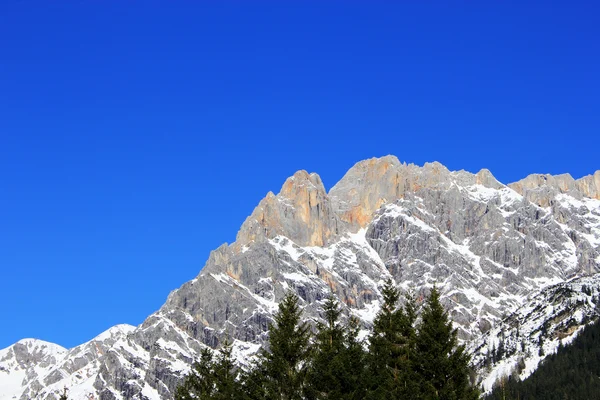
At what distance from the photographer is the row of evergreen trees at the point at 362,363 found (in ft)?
147

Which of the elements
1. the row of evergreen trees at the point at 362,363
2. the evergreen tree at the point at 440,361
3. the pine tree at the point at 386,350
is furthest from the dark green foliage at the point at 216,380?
the evergreen tree at the point at 440,361

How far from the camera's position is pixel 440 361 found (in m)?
44.8

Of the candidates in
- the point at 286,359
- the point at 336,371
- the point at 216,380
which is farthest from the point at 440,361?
the point at 216,380

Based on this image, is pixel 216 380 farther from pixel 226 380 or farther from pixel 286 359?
pixel 286 359

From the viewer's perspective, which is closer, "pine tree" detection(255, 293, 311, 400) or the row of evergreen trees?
the row of evergreen trees

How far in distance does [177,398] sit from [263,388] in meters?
20.9

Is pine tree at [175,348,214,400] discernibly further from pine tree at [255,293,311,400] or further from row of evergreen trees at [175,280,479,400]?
pine tree at [255,293,311,400]

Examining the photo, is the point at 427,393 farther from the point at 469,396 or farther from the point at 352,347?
the point at 352,347

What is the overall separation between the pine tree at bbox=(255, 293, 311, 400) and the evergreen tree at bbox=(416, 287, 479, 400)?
818 cm

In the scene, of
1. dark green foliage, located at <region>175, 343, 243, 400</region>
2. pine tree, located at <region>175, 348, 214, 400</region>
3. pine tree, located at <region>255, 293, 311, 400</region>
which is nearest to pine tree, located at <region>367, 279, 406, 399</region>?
pine tree, located at <region>255, 293, 311, 400</region>

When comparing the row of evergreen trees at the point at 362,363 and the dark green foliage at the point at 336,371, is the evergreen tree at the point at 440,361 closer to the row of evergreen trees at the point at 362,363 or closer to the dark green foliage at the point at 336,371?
the row of evergreen trees at the point at 362,363

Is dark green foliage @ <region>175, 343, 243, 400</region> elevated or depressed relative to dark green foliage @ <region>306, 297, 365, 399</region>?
elevated

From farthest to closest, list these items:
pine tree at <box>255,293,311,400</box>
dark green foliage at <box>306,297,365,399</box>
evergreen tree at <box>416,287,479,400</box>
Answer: pine tree at <box>255,293,311,400</box>
dark green foliage at <box>306,297,365,399</box>
evergreen tree at <box>416,287,479,400</box>

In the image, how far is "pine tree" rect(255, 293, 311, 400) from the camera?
→ 50.3 m
